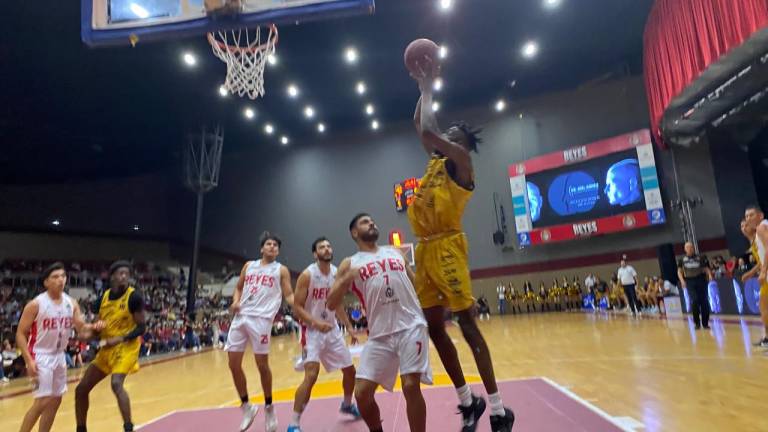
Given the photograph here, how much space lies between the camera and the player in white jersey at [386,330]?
2604 mm

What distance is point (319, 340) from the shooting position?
14.0ft

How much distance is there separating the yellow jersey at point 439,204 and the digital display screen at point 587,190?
1645 centimetres

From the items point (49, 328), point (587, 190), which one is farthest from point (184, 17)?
point (587, 190)

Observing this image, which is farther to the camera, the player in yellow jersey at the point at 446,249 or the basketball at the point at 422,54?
the basketball at the point at 422,54

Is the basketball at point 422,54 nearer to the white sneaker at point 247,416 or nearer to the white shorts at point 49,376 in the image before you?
the white sneaker at point 247,416

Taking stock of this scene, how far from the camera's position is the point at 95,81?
14156 millimetres

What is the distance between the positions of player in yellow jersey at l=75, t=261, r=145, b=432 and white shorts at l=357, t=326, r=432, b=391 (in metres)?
2.77

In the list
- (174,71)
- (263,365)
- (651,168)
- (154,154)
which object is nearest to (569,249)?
(651,168)

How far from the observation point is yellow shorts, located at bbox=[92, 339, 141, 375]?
4.26 meters

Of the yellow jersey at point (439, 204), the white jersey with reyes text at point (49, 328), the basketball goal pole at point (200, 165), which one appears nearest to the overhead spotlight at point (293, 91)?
the basketball goal pole at point (200, 165)

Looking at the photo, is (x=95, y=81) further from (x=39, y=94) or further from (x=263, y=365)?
(x=263, y=365)

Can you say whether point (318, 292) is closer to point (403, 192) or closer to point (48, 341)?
point (48, 341)

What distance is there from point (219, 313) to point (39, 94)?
959 centimetres

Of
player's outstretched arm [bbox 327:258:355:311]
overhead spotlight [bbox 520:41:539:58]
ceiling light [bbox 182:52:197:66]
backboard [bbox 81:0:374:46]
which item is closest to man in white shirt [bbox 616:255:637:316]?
overhead spotlight [bbox 520:41:539:58]
